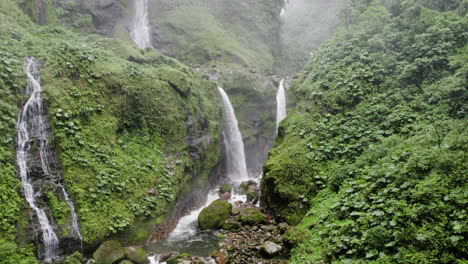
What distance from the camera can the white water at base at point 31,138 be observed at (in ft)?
27.9

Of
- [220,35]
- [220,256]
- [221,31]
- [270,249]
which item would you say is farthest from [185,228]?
[221,31]

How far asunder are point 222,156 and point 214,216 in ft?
22.3

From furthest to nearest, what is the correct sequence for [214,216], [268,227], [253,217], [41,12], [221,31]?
[221,31]
[41,12]
[214,216]
[253,217]
[268,227]

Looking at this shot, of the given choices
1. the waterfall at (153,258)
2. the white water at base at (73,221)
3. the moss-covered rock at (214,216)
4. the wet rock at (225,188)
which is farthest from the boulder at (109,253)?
the wet rock at (225,188)

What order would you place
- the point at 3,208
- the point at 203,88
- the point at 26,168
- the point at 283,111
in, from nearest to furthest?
the point at 3,208
the point at 26,168
the point at 203,88
the point at 283,111

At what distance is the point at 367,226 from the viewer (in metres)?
6.57

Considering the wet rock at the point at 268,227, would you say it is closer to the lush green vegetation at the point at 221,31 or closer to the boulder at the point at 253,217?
the boulder at the point at 253,217

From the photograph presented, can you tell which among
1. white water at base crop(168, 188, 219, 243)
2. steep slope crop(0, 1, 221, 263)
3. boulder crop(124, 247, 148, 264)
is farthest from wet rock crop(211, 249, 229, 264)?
steep slope crop(0, 1, 221, 263)

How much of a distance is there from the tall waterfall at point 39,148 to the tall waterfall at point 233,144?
11166mm

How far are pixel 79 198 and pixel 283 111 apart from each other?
1503cm

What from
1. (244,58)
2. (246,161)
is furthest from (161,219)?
(244,58)

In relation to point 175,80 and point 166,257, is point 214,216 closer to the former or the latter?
point 166,257

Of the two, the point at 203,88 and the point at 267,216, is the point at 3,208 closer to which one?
the point at 267,216

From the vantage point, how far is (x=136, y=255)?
932 cm
